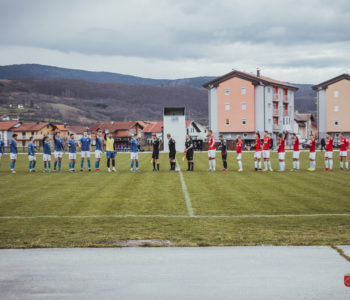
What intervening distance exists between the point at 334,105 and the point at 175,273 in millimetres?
83187

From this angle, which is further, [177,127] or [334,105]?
[334,105]

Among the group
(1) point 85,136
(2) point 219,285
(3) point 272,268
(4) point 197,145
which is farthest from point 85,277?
(4) point 197,145

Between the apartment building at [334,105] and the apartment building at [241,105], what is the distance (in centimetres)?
848

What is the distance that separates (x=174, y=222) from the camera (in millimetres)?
9477

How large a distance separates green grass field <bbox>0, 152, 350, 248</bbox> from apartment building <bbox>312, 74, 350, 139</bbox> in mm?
68888

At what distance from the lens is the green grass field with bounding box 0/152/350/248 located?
784 cm

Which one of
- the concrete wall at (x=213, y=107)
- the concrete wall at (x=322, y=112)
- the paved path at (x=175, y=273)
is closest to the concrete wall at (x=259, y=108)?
the concrete wall at (x=213, y=107)

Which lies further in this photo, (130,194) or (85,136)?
(85,136)

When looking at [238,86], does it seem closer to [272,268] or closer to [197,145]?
[197,145]

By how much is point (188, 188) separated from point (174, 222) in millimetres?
6406

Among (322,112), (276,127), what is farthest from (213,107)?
(322,112)

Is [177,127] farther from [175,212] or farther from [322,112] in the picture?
[175,212]

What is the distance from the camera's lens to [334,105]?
270ft

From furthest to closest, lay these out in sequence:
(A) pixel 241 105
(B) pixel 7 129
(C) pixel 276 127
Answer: (B) pixel 7 129 < (C) pixel 276 127 < (A) pixel 241 105
